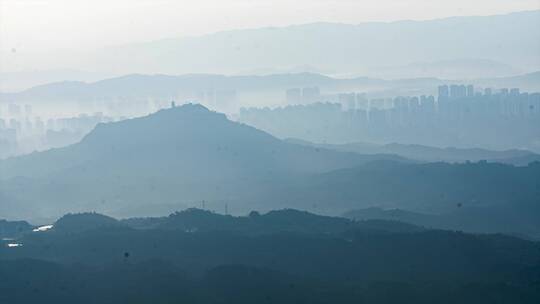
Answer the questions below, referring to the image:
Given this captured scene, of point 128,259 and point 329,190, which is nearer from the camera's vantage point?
point 128,259

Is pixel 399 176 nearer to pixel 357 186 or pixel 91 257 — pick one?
pixel 357 186

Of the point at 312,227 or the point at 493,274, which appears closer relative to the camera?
the point at 493,274

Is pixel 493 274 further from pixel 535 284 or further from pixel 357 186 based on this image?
pixel 357 186

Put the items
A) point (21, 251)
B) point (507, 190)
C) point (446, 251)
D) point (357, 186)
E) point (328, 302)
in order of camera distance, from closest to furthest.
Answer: point (328, 302) → point (446, 251) → point (21, 251) → point (507, 190) → point (357, 186)

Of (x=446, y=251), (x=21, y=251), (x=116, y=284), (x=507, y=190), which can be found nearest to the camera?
(x=116, y=284)

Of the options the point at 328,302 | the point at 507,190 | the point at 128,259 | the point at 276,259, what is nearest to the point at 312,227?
the point at 276,259

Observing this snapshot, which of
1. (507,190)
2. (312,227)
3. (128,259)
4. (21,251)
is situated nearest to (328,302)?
(128,259)
